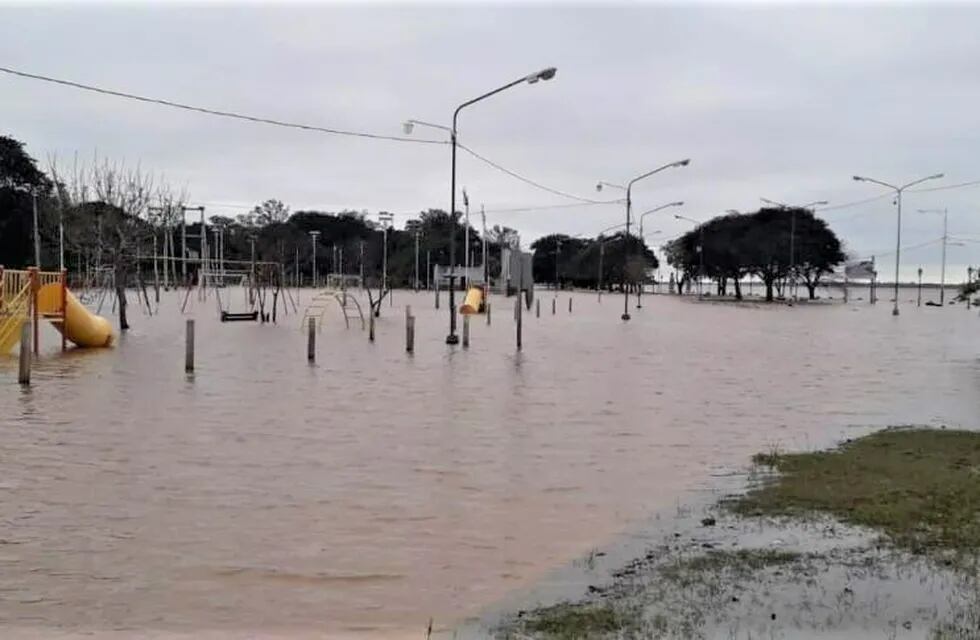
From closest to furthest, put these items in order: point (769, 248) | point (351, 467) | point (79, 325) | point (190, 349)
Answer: point (351, 467)
point (190, 349)
point (79, 325)
point (769, 248)

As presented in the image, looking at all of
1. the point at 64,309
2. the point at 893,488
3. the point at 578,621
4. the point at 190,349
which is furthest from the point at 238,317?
the point at 578,621

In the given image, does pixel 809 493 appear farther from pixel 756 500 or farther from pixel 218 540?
pixel 218 540

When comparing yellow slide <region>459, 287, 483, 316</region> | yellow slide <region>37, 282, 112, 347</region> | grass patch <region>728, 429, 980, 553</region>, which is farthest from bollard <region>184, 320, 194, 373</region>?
yellow slide <region>459, 287, 483, 316</region>

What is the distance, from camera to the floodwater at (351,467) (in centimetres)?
699

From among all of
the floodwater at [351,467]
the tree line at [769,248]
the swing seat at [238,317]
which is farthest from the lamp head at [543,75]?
the tree line at [769,248]

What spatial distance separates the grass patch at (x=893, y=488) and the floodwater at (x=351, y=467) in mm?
1012

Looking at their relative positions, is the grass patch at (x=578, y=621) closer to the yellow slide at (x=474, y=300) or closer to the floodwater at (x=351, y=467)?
the floodwater at (x=351, y=467)

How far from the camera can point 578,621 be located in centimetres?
580

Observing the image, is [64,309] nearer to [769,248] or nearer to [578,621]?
[578,621]

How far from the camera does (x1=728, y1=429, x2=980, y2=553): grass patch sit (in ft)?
25.8

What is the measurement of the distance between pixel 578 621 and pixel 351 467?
6.24 meters

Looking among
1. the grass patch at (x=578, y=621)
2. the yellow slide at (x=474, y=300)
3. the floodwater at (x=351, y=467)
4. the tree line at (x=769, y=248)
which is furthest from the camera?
the tree line at (x=769, y=248)

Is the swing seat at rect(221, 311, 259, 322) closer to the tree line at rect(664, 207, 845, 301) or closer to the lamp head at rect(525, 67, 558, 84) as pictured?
the lamp head at rect(525, 67, 558, 84)

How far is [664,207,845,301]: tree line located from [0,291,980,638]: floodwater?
8391 cm
